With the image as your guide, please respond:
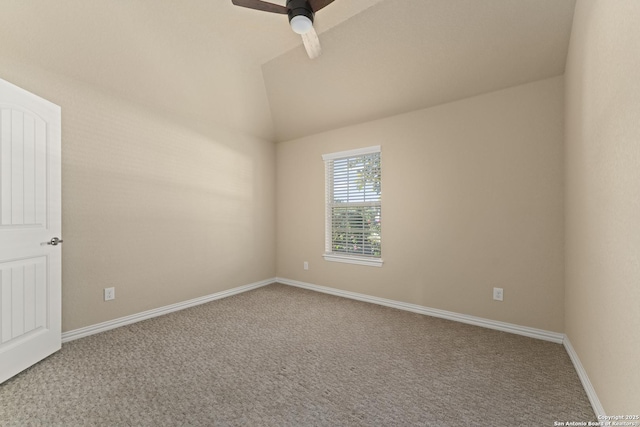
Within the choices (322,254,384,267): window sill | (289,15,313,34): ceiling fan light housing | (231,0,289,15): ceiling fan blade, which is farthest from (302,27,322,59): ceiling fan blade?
(322,254,384,267): window sill

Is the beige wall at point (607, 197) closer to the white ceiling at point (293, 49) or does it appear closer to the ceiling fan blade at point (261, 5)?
the white ceiling at point (293, 49)

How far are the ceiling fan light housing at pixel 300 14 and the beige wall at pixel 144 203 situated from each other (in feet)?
6.80

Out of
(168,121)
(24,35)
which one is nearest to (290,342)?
(168,121)

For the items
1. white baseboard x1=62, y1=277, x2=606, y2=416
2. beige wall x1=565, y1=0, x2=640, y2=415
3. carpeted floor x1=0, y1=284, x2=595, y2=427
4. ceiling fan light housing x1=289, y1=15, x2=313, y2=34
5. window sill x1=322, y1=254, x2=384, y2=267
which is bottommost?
carpeted floor x1=0, y1=284, x2=595, y2=427

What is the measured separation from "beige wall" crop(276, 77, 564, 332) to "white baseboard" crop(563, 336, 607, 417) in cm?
30

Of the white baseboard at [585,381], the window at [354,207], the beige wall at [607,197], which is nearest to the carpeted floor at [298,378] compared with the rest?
the white baseboard at [585,381]

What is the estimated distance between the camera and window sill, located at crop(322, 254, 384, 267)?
144 inches

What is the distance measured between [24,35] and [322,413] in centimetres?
351

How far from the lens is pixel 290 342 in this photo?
8.19 feet

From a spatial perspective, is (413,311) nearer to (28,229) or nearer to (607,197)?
(607,197)

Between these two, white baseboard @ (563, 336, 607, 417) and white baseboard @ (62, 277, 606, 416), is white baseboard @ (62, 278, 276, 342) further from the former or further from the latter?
white baseboard @ (563, 336, 607, 417)

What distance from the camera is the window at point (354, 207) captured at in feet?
12.3

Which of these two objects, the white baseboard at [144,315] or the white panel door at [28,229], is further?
the white baseboard at [144,315]

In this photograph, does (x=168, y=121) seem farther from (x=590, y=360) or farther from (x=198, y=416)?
(x=590, y=360)
